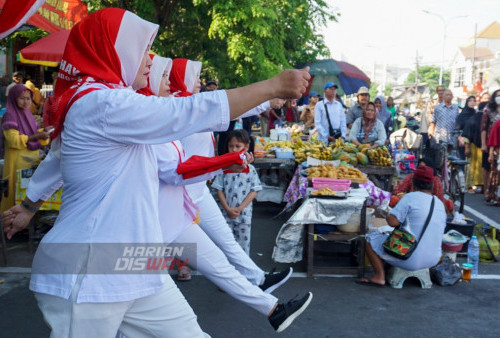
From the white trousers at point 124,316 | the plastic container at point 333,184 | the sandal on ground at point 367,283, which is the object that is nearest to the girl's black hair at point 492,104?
the plastic container at point 333,184

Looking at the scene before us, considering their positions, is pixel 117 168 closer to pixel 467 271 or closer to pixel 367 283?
pixel 367 283

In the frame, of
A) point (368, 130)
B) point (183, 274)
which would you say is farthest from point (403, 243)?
point (368, 130)

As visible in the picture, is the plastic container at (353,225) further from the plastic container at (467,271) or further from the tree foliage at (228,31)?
the tree foliage at (228,31)

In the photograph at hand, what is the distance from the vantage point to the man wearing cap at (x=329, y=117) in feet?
32.2

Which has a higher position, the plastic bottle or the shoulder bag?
the shoulder bag

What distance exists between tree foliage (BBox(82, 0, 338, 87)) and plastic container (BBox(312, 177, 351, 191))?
24.3 feet

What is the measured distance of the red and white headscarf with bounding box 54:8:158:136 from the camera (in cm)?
212

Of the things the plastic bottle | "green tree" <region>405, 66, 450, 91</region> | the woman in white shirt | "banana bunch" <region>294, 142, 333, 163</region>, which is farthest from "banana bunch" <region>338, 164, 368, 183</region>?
"green tree" <region>405, 66, 450, 91</region>

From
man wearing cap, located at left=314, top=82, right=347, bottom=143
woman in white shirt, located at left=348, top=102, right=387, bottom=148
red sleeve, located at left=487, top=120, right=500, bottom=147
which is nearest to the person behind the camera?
woman in white shirt, located at left=348, top=102, right=387, bottom=148

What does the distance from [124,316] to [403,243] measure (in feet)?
11.4

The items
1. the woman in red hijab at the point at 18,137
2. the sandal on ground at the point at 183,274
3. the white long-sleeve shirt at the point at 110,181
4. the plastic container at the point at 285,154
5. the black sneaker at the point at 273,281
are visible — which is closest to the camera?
the white long-sleeve shirt at the point at 110,181

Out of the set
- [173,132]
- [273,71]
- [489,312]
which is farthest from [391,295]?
[273,71]

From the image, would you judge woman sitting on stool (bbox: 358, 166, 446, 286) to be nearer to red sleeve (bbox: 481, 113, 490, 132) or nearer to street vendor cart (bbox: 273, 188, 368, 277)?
street vendor cart (bbox: 273, 188, 368, 277)

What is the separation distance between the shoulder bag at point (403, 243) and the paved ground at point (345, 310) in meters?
0.41
